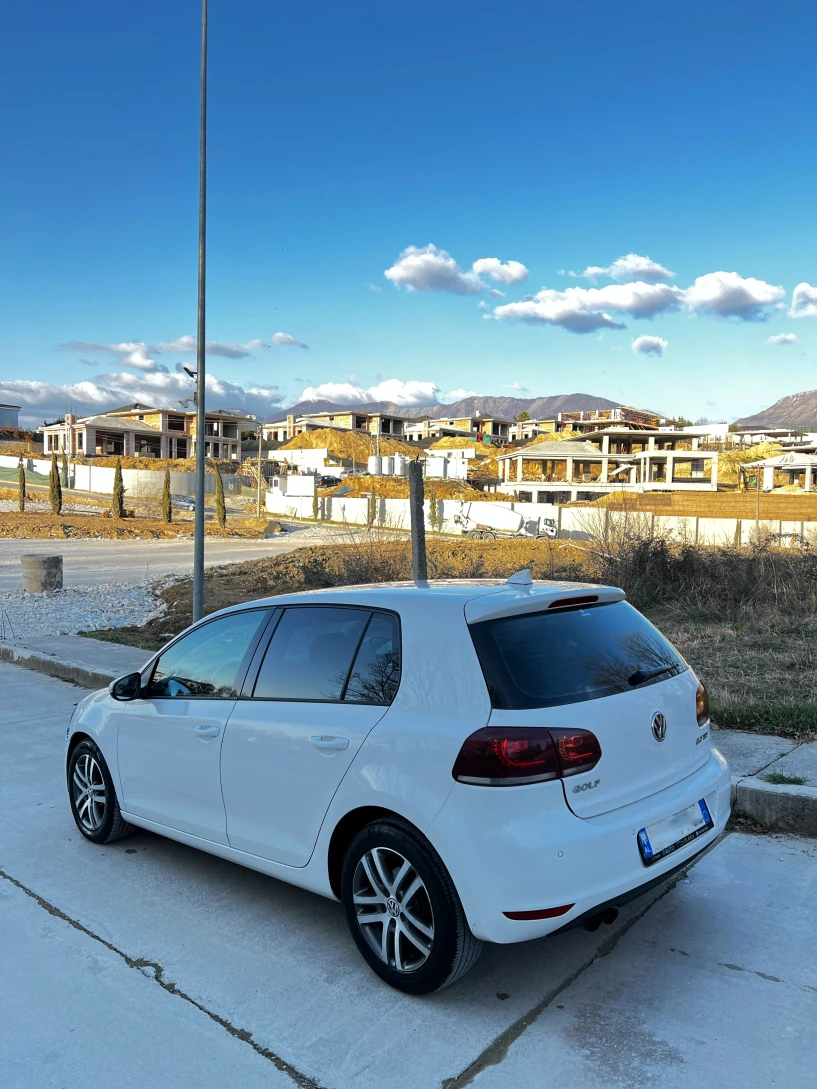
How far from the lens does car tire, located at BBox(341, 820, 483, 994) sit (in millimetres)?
3018

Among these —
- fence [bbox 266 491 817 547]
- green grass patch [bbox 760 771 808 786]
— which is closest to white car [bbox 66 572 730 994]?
green grass patch [bbox 760 771 808 786]

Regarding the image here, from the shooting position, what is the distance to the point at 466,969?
3.07 m

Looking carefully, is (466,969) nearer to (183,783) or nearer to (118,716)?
(183,783)

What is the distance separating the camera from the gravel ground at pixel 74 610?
13766mm

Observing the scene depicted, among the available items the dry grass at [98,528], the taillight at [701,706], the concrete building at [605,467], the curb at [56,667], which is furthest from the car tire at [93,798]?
the concrete building at [605,467]

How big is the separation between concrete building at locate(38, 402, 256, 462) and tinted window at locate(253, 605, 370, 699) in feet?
339

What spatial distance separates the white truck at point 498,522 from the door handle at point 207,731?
45.4 meters

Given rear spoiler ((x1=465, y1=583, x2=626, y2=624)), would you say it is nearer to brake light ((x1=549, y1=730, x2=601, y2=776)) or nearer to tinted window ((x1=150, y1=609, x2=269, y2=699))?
brake light ((x1=549, y1=730, x2=601, y2=776))

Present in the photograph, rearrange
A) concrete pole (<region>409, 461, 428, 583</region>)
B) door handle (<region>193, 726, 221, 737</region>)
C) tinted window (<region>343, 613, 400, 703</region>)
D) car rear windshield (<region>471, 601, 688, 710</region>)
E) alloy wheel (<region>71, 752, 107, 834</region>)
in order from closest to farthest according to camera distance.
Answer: car rear windshield (<region>471, 601, 688, 710</region>) < tinted window (<region>343, 613, 400, 703</region>) < door handle (<region>193, 726, 221, 737</region>) < alloy wheel (<region>71, 752, 107, 834</region>) < concrete pole (<region>409, 461, 428, 583</region>)

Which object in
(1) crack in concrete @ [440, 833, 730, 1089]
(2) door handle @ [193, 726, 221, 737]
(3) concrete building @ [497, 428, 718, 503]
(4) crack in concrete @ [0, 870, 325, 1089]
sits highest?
(3) concrete building @ [497, 428, 718, 503]

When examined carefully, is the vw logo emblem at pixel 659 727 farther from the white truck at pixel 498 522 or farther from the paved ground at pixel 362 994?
the white truck at pixel 498 522

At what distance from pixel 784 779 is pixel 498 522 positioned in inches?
2130

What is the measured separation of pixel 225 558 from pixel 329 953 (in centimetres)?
2981

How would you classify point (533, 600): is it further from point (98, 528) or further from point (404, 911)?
point (98, 528)
